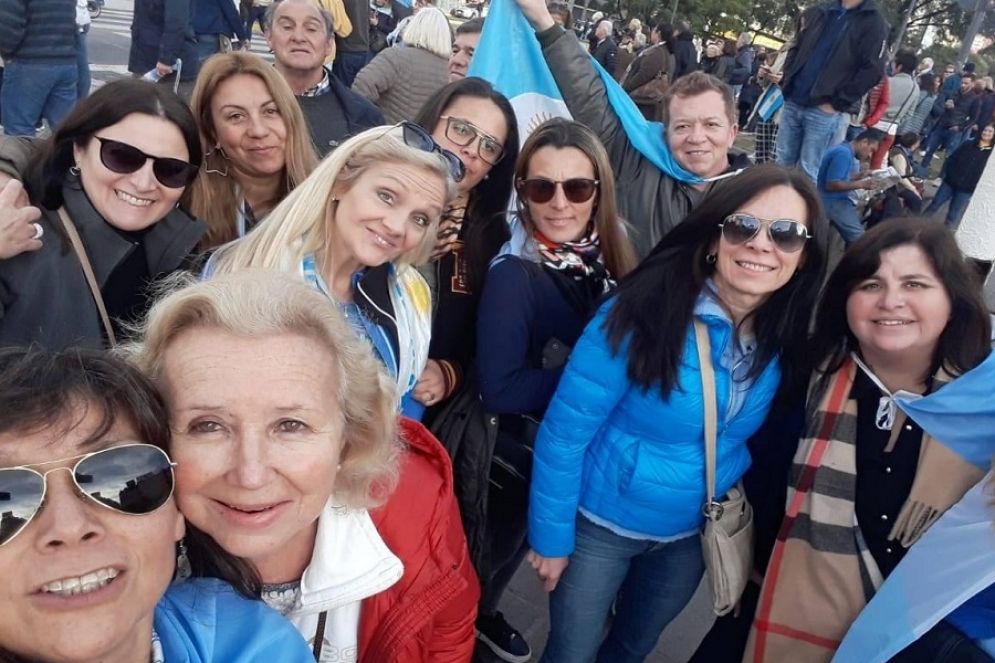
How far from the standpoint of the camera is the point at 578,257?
8.54ft

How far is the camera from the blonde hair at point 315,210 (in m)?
2.12

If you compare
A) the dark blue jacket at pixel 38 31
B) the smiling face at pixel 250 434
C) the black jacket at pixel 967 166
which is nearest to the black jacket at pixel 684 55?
the black jacket at pixel 967 166

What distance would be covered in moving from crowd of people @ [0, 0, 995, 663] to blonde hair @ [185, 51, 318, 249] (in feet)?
0.04

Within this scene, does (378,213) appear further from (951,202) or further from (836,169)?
(951,202)

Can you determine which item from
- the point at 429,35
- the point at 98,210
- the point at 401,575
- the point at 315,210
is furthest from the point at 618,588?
the point at 429,35

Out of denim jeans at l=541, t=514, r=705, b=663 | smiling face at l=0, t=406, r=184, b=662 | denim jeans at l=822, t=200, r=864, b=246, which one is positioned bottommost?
denim jeans at l=541, t=514, r=705, b=663

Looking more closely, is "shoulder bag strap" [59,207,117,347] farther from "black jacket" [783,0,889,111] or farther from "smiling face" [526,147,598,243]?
"black jacket" [783,0,889,111]

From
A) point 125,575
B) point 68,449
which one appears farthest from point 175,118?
point 125,575

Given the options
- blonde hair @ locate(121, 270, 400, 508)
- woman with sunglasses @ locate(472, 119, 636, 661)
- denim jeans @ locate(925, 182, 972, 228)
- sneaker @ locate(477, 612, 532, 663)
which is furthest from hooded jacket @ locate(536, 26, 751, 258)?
denim jeans @ locate(925, 182, 972, 228)

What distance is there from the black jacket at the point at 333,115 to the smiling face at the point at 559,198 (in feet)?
5.38

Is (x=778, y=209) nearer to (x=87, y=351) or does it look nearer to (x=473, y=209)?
(x=473, y=209)

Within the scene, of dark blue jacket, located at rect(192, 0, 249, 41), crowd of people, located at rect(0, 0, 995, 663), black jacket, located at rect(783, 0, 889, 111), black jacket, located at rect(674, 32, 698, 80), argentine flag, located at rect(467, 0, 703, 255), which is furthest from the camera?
black jacket, located at rect(674, 32, 698, 80)

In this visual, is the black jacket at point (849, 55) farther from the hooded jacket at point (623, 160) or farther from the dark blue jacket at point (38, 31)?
the dark blue jacket at point (38, 31)

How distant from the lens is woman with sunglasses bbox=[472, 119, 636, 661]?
2.33 meters
